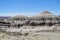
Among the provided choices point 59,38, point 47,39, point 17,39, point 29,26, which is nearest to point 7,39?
point 17,39

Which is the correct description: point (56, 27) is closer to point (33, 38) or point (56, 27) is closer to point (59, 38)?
point (59, 38)

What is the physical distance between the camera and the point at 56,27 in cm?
1597

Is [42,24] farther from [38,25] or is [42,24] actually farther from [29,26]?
[29,26]

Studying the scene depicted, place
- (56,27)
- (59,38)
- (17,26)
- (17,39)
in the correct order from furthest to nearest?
(17,26) → (56,27) → (59,38) → (17,39)

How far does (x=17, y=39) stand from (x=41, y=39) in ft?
6.43

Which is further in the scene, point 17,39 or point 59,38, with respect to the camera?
point 59,38

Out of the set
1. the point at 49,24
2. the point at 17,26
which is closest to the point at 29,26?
the point at 17,26

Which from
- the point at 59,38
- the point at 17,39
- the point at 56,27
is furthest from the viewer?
the point at 56,27

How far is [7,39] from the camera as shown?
1066 cm

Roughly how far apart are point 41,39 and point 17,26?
6.91 metres

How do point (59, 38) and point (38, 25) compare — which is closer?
point (59, 38)

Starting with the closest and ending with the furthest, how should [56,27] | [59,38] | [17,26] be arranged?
[59,38], [56,27], [17,26]

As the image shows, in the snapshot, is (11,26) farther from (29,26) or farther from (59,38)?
(59,38)

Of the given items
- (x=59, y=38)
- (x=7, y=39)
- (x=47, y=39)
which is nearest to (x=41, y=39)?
(x=47, y=39)
